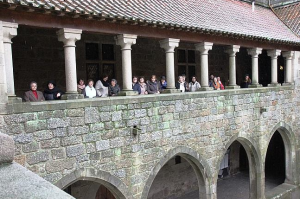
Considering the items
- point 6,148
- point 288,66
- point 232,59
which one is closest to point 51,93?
point 6,148

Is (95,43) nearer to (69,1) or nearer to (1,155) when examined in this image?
(69,1)

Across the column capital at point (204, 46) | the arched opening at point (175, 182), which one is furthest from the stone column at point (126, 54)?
the arched opening at point (175, 182)

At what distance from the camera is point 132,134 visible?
23.9ft

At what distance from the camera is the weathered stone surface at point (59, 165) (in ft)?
19.6

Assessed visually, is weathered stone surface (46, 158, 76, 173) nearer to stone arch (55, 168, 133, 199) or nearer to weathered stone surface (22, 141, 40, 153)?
stone arch (55, 168, 133, 199)

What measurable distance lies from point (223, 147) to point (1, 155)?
25.9ft

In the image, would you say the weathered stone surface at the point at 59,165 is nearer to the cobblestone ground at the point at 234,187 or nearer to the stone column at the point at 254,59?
the stone column at the point at 254,59

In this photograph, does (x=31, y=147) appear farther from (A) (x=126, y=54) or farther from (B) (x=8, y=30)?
(A) (x=126, y=54)

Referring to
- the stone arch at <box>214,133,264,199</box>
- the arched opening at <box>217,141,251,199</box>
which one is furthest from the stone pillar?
the arched opening at <box>217,141,251,199</box>

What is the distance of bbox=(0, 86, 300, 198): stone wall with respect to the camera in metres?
5.84

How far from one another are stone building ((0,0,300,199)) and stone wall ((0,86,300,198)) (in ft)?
0.08

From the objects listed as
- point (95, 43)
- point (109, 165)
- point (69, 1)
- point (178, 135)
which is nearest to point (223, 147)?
point (178, 135)

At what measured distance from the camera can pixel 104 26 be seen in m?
6.84

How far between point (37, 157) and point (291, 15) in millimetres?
14969
